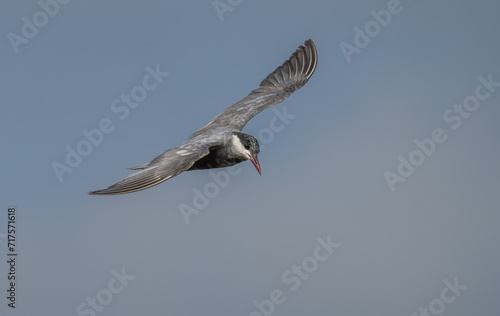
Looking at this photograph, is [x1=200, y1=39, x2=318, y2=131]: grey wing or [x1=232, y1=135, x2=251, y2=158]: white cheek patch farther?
[x1=200, y1=39, x2=318, y2=131]: grey wing

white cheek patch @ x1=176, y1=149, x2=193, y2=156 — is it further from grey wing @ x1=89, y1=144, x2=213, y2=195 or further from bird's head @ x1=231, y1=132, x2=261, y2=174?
bird's head @ x1=231, y1=132, x2=261, y2=174

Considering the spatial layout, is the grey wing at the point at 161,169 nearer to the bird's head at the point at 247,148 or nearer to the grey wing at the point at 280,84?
the bird's head at the point at 247,148

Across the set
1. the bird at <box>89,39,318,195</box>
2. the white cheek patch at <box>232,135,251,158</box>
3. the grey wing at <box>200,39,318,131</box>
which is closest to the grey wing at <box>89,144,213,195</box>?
the bird at <box>89,39,318,195</box>

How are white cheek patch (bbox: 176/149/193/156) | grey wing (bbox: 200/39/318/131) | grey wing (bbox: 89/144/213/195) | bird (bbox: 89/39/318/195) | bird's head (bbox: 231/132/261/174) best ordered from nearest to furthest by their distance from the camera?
grey wing (bbox: 89/144/213/195), bird (bbox: 89/39/318/195), white cheek patch (bbox: 176/149/193/156), bird's head (bbox: 231/132/261/174), grey wing (bbox: 200/39/318/131)

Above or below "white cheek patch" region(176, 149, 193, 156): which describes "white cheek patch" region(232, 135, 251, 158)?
below

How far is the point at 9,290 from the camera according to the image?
16.8 m

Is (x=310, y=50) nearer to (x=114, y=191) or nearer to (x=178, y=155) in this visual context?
(x=178, y=155)

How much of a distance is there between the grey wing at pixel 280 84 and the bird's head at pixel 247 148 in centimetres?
255

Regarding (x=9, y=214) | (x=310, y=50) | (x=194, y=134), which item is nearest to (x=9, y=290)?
(x=9, y=214)

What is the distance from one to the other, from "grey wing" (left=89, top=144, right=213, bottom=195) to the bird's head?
0.72 metres

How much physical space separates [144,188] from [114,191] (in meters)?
0.64

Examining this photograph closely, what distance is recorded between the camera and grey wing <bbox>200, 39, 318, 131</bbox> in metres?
16.8

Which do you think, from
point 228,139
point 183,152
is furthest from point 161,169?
point 228,139

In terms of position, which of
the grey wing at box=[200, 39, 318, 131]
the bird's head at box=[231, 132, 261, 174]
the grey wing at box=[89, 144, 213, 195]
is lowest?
the bird's head at box=[231, 132, 261, 174]
